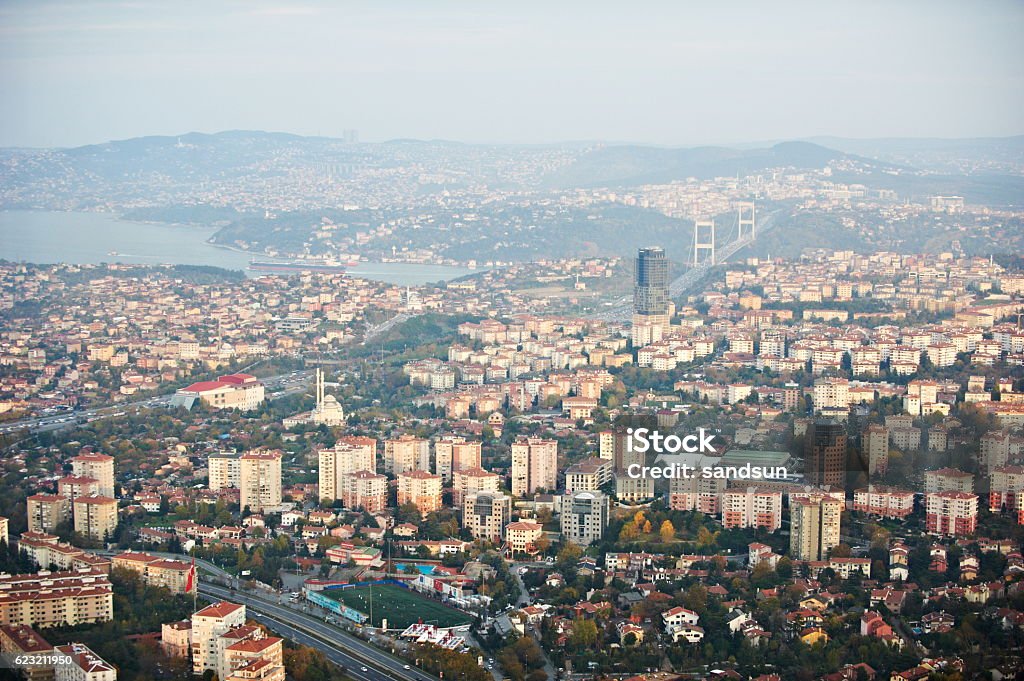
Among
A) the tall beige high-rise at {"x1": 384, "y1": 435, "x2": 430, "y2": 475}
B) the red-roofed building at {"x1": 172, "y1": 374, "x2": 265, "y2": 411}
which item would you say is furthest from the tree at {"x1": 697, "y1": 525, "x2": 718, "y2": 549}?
the red-roofed building at {"x1": 172, "y1": 374, "x2": 265, "y2": 411}

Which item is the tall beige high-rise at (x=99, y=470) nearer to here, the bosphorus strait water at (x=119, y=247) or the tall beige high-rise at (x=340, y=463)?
the tall beige high-rise at (x=340, y=463)

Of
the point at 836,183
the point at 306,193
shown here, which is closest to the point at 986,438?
the point at 836,183

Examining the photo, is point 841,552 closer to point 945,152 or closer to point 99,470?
point 99,470

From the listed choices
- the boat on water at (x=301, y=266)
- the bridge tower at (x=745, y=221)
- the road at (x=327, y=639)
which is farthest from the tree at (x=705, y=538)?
the bridge tower at (x=745, y=221)

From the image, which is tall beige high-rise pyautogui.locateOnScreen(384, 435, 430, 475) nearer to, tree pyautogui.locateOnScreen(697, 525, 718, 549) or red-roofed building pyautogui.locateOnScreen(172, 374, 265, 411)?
tree pyautogui.locateOnScreen(697, 525, 718, 549)

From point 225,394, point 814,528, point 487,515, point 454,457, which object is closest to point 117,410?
point 225,394

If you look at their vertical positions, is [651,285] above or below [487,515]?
above
